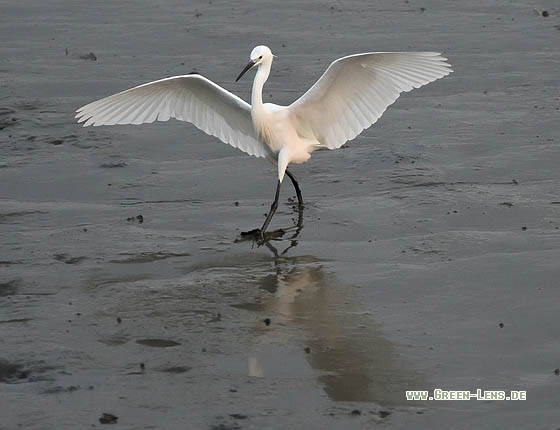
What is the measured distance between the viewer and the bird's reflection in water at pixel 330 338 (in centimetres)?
619

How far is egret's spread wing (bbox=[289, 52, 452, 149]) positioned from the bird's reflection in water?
148cm

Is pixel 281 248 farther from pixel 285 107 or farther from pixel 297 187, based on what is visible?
pixel 285 107

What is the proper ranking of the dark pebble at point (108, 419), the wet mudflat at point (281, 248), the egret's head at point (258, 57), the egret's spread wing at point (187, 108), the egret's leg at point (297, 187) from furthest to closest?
the egret's spread wing at point (187, 108), the egret's leg at point (297, 187), the egret's head at point (258, 57), the wet mudflat at point (281, 248), the dark pebble at point (108, 419)

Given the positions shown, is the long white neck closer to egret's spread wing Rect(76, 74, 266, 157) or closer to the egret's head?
the egret's head

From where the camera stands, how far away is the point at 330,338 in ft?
22.3

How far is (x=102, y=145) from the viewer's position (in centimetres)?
1068

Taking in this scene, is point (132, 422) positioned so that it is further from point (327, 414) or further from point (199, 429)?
point (327, 414)

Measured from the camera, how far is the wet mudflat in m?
6.14

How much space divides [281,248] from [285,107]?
1.34 meters

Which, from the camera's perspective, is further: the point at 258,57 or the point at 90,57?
the point at 90,57

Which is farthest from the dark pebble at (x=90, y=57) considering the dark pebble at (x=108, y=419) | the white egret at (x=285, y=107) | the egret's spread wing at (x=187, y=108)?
the dark pebble at (x=108, y=419)

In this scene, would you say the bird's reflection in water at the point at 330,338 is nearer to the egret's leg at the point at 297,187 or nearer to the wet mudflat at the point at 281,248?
the wet mudflat at the point at 281,248

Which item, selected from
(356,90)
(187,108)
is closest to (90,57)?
(187,108)

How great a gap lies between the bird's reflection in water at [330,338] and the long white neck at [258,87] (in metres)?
1.47
